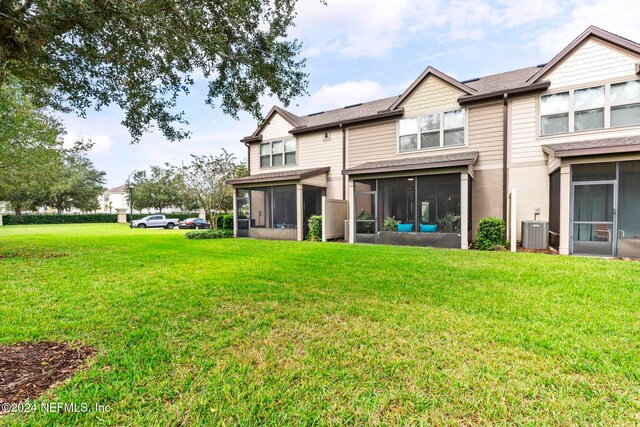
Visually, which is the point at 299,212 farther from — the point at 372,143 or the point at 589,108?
the point at 589,108

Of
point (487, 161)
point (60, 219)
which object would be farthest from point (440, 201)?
point (60, 219)

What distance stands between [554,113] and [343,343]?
11.8 m

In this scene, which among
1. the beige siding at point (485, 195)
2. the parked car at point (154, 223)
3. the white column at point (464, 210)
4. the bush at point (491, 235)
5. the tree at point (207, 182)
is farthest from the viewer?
the parked car at point (154, 223)

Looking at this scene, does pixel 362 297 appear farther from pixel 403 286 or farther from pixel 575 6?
pixel 575 6

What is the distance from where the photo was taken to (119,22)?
15.3 ft

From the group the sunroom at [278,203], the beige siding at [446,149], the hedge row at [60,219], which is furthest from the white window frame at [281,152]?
the hedge row at [60,219]

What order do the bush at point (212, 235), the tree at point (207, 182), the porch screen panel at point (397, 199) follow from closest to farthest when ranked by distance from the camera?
the porch screen panel at point (397, 199)
the bush at point (212, 235)
the tree at point (207, 182)

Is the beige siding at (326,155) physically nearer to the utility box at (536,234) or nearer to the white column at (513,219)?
the white column at (513,219)

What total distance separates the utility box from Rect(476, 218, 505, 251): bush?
738mm

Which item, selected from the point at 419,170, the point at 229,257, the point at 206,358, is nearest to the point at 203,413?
the point at 206,358

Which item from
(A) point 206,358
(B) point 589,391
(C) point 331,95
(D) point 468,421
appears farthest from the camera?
(C) point 331,95

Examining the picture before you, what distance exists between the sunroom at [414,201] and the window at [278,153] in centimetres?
495

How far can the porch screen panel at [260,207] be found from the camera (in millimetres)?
16047

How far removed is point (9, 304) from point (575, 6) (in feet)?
52.8
